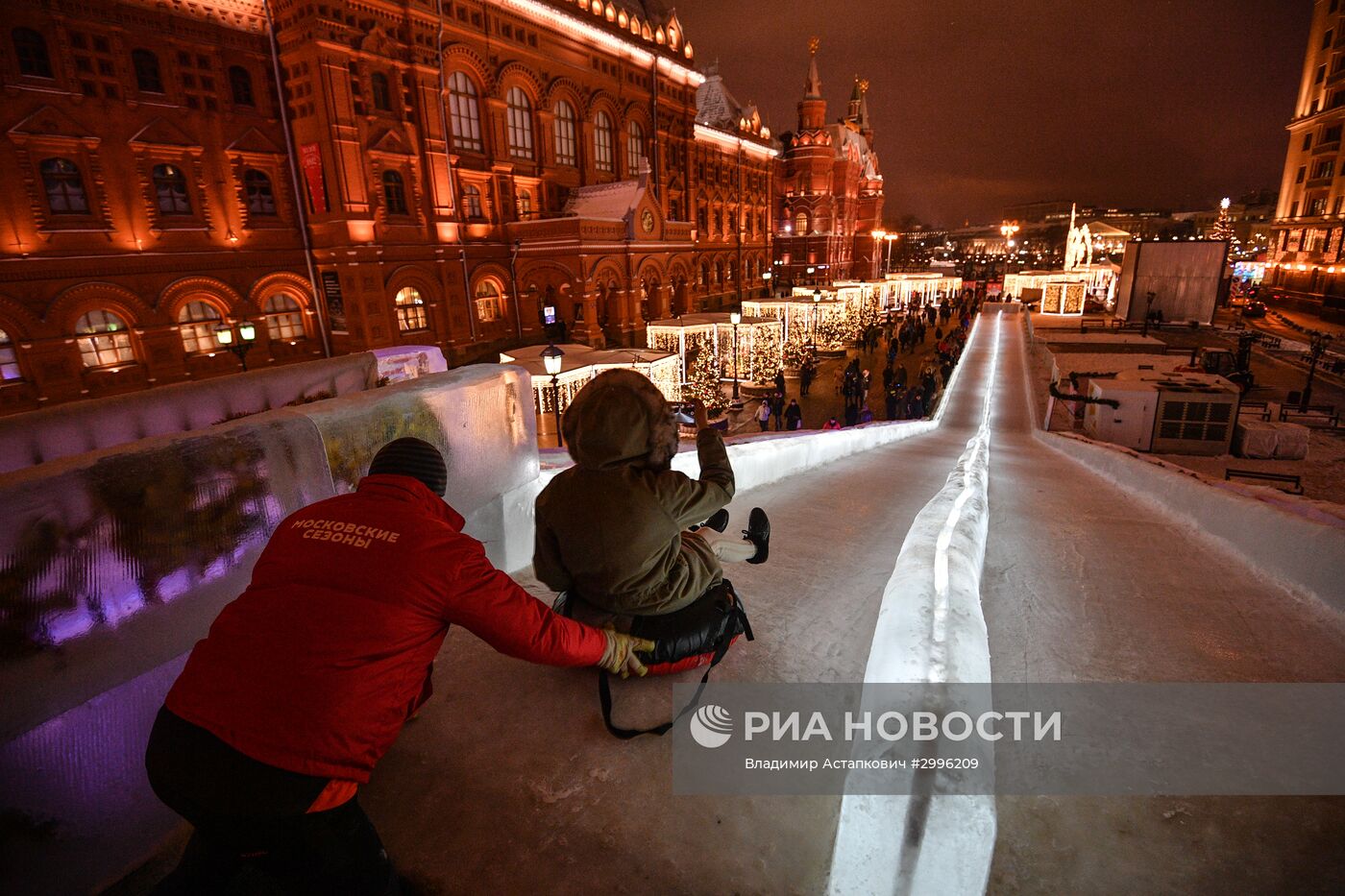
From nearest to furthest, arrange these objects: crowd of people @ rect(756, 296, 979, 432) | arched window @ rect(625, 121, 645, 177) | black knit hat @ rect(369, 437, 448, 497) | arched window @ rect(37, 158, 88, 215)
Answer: black knit hat @ rect(369, 437, 448, 497), arched window @ rect(37, 158, 88, 215), crowd of people @ rect(756, 296, 979, 432), arched window @ rect(625, 121, 645, 177)

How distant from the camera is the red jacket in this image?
4.31ft

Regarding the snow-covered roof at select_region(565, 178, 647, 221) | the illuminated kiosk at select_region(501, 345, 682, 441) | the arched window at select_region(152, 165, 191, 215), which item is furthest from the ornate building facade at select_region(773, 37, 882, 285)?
the arched window at select_region(152, 165, 191, 215)

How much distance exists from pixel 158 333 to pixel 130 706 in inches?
705

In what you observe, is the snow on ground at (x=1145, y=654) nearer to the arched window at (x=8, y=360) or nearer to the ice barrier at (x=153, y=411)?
the ice barrier at (x=153, y=411)

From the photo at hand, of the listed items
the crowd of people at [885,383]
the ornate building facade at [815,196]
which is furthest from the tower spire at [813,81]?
the crowd of people at [885,383]

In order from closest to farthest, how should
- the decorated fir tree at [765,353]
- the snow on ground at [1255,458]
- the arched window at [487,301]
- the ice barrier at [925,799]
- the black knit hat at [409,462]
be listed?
1. the ice barrier at [925,799]
2. the black knit hat at [409,462]
3. the snow on ground at [1255,458]
4. the decorated fir tree at [765,353]
5. the arched window at [487,301]

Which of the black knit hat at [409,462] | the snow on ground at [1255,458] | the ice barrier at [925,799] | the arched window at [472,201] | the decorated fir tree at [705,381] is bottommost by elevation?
the snow on ground at [1255,458]

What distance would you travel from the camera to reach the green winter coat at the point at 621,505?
2033 mm

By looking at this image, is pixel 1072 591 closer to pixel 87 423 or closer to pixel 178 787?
pixel 178 787

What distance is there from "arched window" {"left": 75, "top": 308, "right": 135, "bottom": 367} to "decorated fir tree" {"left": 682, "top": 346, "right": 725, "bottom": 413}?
549 inches

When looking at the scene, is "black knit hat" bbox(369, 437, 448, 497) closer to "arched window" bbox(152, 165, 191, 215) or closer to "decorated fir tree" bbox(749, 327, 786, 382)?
"decorated fir tree" bbox(749, 327, 786, 382)

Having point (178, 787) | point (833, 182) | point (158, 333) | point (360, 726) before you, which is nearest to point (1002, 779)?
point (360, 726)

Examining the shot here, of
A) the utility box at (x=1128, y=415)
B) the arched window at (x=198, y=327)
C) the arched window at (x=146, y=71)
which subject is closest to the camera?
the utility box at (x=1128, y=415)

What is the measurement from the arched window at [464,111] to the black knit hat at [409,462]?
22401mm
